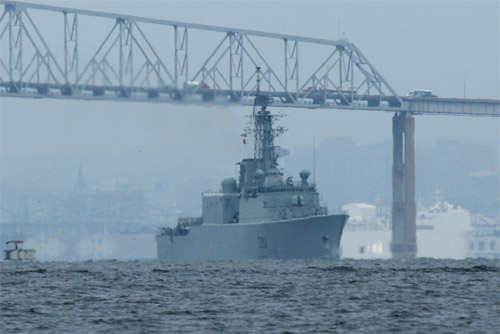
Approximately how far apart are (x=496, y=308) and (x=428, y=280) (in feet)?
48.8

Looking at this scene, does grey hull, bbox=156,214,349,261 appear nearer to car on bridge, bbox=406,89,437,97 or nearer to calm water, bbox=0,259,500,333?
calm water, bbox=0,259,500,333

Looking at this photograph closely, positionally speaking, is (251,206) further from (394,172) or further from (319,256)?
(394,172)

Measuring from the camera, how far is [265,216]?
284 feet

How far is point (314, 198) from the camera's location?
87188 millimetres

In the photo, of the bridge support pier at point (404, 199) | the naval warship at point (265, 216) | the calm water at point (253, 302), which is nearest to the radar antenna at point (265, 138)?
the naval warship at point (265, 216)

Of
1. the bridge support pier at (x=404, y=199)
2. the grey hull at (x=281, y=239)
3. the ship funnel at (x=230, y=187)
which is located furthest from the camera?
the bridge support pier at (x=404, y=199)

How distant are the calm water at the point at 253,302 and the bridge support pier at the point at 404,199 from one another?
77750 millimetres

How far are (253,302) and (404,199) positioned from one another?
3973 inches

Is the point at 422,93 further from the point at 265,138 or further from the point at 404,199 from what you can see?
the point at 265,138

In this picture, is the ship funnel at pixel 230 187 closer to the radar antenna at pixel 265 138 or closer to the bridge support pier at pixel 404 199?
the radar antenna at pixel 265 138

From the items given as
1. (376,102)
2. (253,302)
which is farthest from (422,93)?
(253,302)

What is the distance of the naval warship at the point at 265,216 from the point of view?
8600 centimetres

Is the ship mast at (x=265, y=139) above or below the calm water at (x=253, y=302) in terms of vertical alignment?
above

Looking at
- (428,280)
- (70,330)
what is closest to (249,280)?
(428,280)
